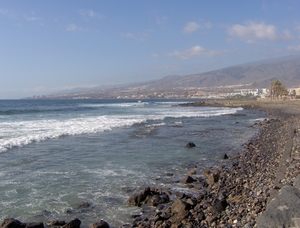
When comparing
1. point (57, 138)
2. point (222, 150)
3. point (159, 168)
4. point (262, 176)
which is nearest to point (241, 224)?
point (262, 176)

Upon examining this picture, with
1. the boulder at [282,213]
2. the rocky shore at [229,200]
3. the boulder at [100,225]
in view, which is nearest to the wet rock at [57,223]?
the rocky shore at [229,200]

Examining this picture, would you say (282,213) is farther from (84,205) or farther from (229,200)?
(84,205)

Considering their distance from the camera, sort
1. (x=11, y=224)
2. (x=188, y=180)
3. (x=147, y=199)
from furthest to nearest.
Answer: (x=188, y=180) < (x=147, y=199) < (x=11, y=224)

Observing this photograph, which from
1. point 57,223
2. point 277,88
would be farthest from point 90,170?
point 277,88

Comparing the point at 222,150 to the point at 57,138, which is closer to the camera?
the point at 222,150

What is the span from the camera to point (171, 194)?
848 cm

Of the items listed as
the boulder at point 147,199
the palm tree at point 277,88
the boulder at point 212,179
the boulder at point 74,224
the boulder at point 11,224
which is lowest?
the boulder at point 212,179

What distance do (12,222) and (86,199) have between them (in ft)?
7.31

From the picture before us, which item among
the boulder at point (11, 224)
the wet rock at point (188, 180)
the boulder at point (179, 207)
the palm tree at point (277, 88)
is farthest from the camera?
the palm tree at point (277, 88)

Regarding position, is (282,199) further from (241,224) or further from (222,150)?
(222,150)

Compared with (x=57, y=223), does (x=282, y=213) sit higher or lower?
higher

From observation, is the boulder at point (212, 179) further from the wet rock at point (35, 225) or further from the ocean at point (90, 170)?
the wet rock at point (35, 225)

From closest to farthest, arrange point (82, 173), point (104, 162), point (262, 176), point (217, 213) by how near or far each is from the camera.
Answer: point (217, 213)
point (262, 176)
point (82, 173)
point (104, 162)

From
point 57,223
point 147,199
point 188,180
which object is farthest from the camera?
point 188,180
